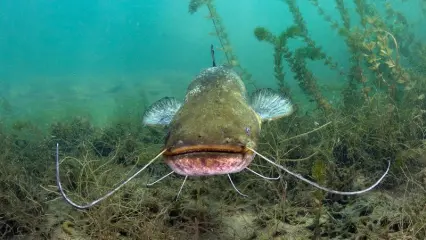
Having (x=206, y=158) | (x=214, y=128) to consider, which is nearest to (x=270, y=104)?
(x=214, y=128)

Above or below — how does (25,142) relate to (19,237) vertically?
below

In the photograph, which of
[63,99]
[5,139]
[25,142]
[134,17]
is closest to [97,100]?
[63,99]

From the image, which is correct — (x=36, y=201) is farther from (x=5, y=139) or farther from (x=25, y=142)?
(x=25, y=142)

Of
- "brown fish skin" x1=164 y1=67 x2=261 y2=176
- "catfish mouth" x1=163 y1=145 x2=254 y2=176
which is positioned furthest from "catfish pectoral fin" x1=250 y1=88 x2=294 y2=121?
"catfish mouth" x1=163 y1=145 x2=254 y2=176

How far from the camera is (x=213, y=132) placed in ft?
7.19

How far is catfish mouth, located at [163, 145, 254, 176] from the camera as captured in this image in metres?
2.04

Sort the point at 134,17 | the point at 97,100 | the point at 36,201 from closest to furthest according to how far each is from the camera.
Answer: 1. the point at 36,201
2. the point at 97,100
3. the point at 134,17

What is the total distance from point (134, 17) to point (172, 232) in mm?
97883

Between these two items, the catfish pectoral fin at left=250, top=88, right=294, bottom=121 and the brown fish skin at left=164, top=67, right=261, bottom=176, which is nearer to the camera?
the brown fish skin at left=164, top=67, right=261, bottom=176

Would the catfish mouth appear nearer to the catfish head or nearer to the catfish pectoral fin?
the catfish head

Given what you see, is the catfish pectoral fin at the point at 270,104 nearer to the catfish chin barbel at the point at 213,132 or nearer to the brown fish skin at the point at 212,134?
the catfish chin barbel at the point at 213,132

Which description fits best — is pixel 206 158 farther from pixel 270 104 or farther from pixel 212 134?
pixel 270 104

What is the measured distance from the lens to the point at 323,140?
147 inches

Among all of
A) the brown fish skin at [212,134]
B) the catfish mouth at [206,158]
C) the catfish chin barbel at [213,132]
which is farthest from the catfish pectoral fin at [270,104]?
the catfish mouth at [206,158]
